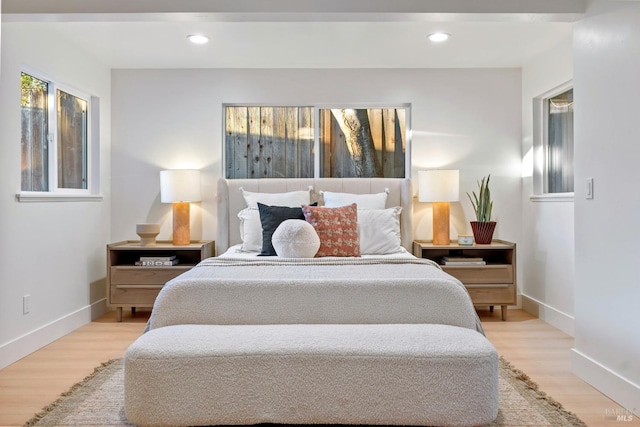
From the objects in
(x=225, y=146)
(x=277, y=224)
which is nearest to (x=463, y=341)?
(x=277, y=224)

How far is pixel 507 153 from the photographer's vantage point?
15.0 ft

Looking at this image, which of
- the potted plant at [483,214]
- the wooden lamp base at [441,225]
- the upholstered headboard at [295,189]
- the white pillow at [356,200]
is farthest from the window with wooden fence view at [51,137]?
the potted plant at [483,214]

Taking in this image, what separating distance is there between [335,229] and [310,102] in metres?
1.62

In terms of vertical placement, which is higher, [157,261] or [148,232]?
[148,232]

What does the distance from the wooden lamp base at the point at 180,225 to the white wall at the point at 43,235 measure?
0.70 metres

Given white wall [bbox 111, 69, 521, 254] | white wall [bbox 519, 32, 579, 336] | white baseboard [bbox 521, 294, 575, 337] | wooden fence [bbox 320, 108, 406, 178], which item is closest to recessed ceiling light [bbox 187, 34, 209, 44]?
white wall [bbox 111, 69, 521, 254]

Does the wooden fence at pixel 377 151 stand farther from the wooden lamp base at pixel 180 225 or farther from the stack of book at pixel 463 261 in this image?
the wooden lamp base at pixel 180 225

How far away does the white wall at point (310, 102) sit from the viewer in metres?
4.55

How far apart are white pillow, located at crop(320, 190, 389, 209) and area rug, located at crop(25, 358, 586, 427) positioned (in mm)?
1739

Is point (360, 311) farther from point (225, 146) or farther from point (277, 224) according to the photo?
point (225, 146)

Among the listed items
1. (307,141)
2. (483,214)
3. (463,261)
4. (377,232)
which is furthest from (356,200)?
(483,214)

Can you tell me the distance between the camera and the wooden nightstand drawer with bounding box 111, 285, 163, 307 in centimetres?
406

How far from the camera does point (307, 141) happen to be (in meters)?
4.67

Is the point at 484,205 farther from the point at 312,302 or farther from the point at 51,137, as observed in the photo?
the point at 51,137
